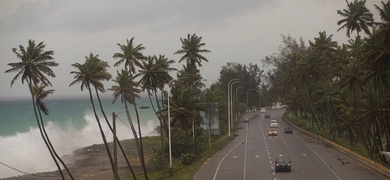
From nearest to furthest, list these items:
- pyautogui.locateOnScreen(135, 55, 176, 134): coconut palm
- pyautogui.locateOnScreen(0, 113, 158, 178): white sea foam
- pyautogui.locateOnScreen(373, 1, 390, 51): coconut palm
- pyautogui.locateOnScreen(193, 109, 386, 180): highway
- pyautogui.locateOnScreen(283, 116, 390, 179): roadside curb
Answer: pyautogui.locateOnScreen(373, 1, 390, 51): coconut palm < pyautogui.locateOnScreen(283, 116, 390, 179): roadside curb < pyautogui.locateOnScreen(193, 109, 386, 180): highway < pyautogui.locateOnScreen(135, 55, 176, 134): coconut palm < pyautogui.locateOnScreen(0, 113, 158, 178): white sea foam

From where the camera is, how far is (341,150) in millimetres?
73875

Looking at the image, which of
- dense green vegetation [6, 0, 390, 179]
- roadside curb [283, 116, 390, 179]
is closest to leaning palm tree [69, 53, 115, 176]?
dense green vegetation [6, 0, 390, 179]

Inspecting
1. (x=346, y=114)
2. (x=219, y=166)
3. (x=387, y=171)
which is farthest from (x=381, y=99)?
(x=219, y=166)

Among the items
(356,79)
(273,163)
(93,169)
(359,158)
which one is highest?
(356,79)

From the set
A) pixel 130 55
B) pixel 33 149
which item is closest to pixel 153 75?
pixel 130 55

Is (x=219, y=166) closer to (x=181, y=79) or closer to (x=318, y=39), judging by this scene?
(x=181, y=79)

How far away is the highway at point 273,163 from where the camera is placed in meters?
52.5

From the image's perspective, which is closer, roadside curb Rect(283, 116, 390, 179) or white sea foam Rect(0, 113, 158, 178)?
roadside curb Rect(283, 116, 390, 179)

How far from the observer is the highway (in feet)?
172

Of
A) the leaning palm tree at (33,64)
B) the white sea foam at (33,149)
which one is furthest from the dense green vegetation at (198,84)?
the white sea foam at (33,149)

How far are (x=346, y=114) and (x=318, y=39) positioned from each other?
32185mm

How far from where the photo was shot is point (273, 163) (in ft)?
208

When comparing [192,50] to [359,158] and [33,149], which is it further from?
[33,149]

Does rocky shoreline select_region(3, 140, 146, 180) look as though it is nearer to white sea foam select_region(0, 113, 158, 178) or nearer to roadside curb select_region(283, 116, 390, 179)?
white sea foam select_region(0, 113, 158, 178)
